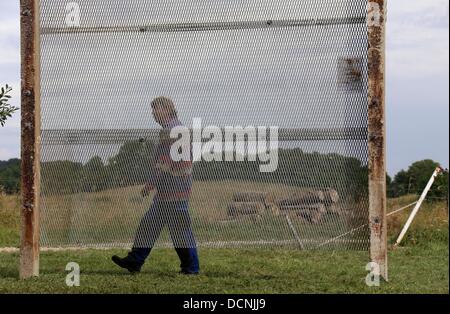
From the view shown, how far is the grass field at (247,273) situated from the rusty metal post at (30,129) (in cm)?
35

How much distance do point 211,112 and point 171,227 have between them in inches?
42.9

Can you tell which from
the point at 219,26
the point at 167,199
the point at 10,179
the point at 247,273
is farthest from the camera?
the point at 10,179

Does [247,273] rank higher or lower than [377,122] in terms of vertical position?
lower

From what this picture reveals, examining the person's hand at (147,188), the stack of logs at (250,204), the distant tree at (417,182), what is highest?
the distant tree at (417,182)

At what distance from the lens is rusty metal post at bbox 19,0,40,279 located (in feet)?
25.2

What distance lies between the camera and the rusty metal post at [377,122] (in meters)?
7.20

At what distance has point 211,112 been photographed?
7441mm

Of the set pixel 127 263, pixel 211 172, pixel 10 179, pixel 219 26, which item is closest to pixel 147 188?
pixel 211 172

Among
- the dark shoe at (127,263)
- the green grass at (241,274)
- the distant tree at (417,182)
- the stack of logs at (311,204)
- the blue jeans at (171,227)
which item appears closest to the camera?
the green grass at (241,274)

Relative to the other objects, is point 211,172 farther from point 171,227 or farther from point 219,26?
point 219,26

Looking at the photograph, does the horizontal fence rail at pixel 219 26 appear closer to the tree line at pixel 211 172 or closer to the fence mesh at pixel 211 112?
the fence mesh at pixel 211 112

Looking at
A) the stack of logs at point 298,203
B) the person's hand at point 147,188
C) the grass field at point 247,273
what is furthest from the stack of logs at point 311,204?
the person's hand at point 147,188

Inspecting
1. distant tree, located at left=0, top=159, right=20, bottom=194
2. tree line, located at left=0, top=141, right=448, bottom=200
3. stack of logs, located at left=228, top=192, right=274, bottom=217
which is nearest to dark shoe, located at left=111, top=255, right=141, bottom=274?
tree line, located at left=0, top=141, right=448, bottom=200

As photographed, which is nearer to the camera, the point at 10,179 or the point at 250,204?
the point at 250,204
